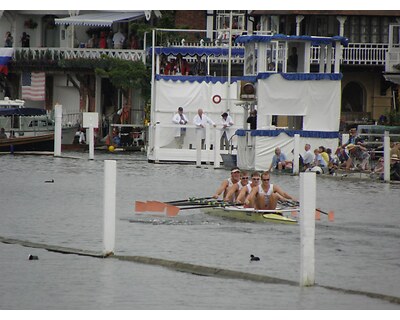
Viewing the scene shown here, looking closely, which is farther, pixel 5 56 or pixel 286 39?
pixel 5 56

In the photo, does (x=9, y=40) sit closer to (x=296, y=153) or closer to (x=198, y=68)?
(x=198, y=68)

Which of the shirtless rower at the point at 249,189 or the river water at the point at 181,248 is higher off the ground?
the shirtless rower at the point at 249,189

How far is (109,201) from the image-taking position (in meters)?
25.4

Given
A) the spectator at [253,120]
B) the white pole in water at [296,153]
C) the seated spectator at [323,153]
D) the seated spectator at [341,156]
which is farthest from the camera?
the spectator at [253,120]

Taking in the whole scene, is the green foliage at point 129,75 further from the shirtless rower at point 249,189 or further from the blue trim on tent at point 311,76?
the shirtless rower at point 249,189

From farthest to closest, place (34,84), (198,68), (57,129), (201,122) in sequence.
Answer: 1. (34,84)
2. (198,68)
3. (57,129)
4. (201,122)

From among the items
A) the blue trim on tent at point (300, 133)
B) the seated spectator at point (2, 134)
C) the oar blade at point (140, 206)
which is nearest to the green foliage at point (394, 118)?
the blue trim on tent at point (300, 133)

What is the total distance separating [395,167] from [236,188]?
14455 mm

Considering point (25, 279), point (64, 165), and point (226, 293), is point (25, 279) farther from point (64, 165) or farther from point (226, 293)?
point (64, 165)

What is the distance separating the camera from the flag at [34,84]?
81188 millimetres

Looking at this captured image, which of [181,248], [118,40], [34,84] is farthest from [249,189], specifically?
[34,84]

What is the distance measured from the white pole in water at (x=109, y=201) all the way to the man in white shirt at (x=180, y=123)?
1212 inches

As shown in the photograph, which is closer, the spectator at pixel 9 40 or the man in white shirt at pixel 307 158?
the man in white shirt at pixel 307 158

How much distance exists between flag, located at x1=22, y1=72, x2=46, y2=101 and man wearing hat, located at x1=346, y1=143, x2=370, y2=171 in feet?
114
